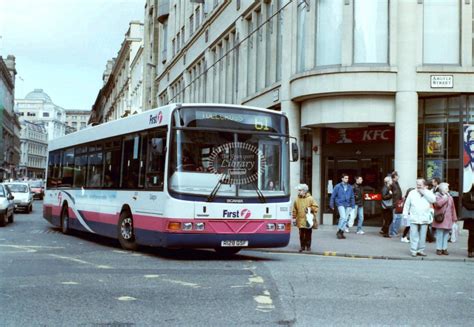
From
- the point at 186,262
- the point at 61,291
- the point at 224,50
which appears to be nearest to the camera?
the point at 61,291

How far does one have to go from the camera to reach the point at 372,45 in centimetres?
2294

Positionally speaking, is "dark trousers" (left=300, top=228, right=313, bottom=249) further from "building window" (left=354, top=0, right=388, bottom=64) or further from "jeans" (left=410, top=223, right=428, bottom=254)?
"building window" (left=354, top=0, right=388, bottom=64)

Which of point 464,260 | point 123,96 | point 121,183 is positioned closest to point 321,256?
point 464,260

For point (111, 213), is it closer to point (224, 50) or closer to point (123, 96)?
point (224, 50)

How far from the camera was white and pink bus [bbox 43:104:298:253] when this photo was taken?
1285 cm

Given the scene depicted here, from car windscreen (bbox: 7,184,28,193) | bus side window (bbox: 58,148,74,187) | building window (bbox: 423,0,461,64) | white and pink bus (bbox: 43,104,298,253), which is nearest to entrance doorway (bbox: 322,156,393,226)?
building window (bbox: 423,0,461,64)

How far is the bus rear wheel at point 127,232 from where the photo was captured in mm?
14859

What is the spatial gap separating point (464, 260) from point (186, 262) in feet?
20.4

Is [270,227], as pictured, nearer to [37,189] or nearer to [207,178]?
[207,178]

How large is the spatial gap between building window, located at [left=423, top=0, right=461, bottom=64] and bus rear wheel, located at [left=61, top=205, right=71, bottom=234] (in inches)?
486

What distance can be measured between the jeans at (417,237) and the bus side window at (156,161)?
599cm

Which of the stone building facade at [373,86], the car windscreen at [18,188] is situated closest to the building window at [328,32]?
the stone building facade at [373,86]

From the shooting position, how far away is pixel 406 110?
73.0 feet

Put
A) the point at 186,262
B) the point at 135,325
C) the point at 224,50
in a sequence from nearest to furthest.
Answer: the point at 135,325, the point at 186,262, the point at 224,50
